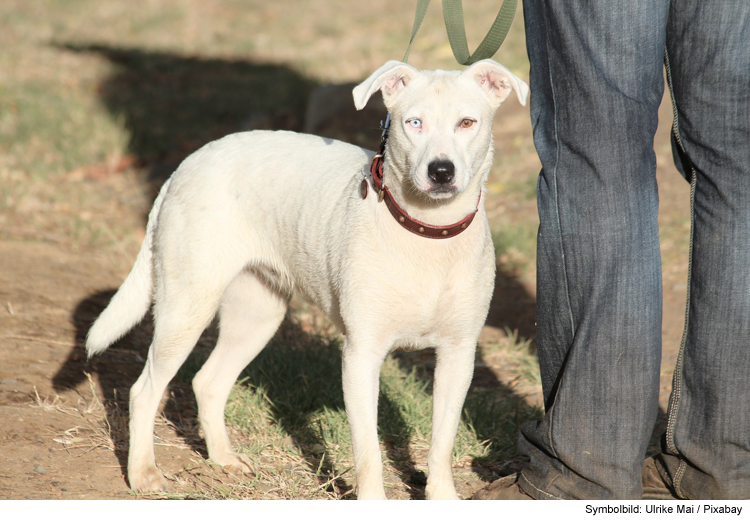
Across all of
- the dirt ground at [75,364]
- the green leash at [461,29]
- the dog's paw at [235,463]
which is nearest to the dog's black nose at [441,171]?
the green leash at [461,29]

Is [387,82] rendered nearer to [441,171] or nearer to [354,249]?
[441,171]

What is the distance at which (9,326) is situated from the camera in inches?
160

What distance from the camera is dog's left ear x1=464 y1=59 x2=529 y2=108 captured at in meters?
2.65

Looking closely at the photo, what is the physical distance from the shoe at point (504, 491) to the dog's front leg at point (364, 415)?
1.16ft

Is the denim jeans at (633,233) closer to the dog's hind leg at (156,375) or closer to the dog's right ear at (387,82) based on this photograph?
the dog's right ear at (387,82)

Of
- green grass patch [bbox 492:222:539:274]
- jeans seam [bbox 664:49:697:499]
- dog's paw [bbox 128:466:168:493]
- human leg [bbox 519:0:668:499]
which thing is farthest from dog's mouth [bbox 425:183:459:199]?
green grass patch [bbox 492:222:539:274]

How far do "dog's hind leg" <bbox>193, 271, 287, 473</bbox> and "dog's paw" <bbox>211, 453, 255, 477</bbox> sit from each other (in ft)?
0.55

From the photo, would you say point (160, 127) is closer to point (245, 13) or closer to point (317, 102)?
point (317, 102)

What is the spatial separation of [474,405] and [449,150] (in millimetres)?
1610

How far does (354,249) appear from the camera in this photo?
2678 millimetres

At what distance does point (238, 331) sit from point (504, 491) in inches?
58.5

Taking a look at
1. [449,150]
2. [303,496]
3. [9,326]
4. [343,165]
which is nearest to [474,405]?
[303,496]

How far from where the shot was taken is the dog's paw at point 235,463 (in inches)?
124

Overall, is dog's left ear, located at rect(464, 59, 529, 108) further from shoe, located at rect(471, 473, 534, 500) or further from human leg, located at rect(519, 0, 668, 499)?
shoe, located at rect(471, 473, 534, 500)
